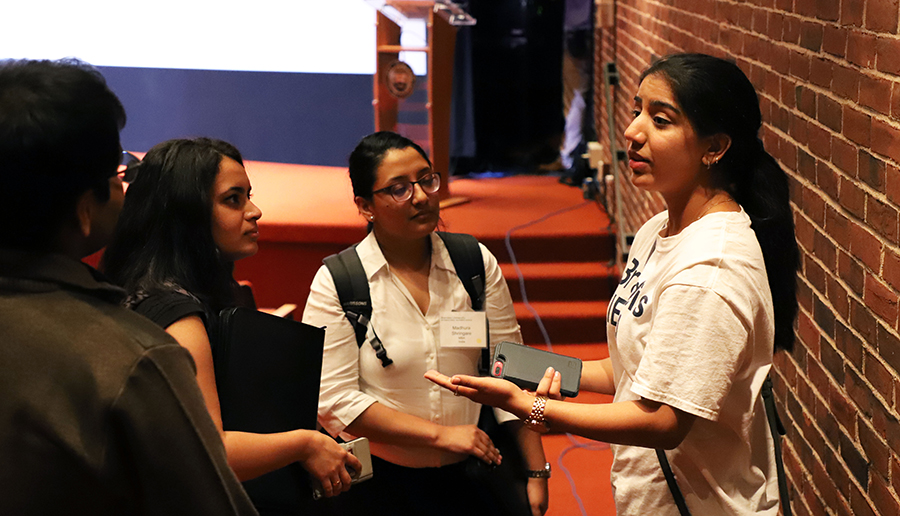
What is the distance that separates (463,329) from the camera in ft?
6.24

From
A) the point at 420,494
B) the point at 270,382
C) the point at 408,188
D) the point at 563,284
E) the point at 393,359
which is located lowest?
the point at 563,284

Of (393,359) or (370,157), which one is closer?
(393,359)

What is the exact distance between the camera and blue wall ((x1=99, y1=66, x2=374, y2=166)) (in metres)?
7.28

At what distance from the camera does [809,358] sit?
6.74 ft

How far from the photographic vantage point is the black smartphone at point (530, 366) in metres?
1.55

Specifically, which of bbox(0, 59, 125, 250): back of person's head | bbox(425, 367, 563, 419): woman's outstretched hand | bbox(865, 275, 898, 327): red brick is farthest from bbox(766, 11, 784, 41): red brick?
bbox(0, 59, 125, 250): back of person's head

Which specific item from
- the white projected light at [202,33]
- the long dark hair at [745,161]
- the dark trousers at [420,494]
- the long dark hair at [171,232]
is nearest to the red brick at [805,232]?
the long dark hair at [745,161]

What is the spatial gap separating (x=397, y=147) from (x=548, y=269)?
114 inches

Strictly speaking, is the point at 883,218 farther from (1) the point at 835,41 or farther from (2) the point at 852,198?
(1) the point at 835,41

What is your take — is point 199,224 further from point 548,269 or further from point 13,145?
point 548,269

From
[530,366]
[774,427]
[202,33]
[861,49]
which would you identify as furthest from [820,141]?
[202,33]

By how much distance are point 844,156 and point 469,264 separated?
2.94 feet

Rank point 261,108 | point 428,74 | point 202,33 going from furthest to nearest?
point 261,108, point 202,33, point 428,74


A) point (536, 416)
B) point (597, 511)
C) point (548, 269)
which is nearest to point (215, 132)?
point (548, 269)
